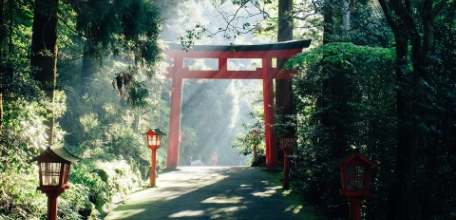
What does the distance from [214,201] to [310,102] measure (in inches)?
152

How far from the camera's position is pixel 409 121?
496cm

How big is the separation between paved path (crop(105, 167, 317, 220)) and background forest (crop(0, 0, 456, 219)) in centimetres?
50

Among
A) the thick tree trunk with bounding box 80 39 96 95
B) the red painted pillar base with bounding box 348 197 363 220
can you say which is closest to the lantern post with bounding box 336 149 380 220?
the red painted pillar base with bounding box 348 197 363 220

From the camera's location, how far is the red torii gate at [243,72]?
14.8 metres

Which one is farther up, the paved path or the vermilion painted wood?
the vermilion painted wood

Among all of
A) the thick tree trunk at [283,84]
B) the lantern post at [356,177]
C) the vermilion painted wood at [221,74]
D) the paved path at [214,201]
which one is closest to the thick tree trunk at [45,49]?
the paved path at [214,201]

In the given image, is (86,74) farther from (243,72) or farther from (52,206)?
(52,206)

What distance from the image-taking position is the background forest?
514cm

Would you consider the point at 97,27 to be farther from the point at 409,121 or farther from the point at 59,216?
the point at 409,121

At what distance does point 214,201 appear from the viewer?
9.02 metres

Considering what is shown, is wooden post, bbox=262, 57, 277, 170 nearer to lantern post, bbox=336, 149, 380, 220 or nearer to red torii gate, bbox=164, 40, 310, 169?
red torii gate, bbox=164, 40, 310, 169

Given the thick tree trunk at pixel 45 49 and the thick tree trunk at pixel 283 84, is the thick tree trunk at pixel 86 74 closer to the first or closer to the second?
the thick tree trunk at pixel 283 84

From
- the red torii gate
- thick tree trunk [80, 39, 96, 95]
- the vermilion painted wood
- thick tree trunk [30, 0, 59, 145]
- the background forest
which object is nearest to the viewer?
the background forest

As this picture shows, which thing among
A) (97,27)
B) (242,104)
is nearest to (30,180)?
(97,27)
